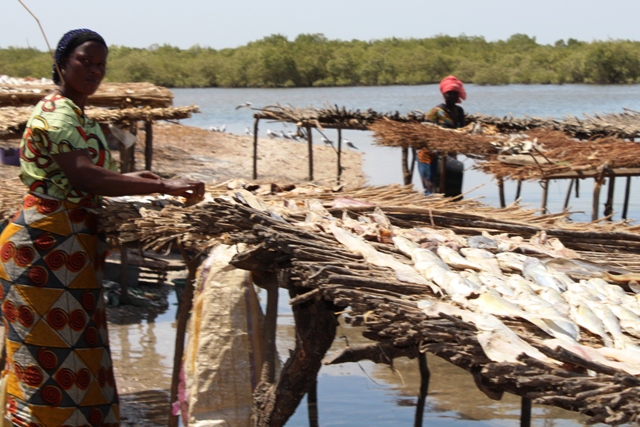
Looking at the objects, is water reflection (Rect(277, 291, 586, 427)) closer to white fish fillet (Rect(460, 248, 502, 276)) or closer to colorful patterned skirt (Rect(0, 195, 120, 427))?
colorful patterned skirt (Rect(0, 195, 120, 427))

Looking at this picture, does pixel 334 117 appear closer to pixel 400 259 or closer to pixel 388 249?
pixel 388 249

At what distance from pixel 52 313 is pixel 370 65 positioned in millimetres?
42479

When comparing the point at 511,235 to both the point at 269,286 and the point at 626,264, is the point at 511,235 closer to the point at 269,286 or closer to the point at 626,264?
the point at 626,264

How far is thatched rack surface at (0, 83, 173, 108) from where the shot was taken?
970cm

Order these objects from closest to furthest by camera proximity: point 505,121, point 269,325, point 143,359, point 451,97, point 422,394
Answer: point 269,325, point 422,394, point 143,359, point 451,97, point 505,121

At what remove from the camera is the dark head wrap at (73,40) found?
10.6ft

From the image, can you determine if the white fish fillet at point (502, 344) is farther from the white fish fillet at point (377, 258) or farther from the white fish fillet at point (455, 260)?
the white fish fillet at point (455, 260)

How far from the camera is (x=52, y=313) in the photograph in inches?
133

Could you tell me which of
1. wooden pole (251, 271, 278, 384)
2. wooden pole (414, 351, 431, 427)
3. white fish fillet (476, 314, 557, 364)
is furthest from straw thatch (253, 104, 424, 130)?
white fish fillet (476, 314, 557, 364)

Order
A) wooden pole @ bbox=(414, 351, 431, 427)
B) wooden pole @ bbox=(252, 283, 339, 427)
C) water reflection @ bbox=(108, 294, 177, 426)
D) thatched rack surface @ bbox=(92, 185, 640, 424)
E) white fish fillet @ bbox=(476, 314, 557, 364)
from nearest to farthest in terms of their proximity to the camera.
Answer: thatched rack surface @ bbox=(92, 185, 640, 424) → white fish fillet @ bbox=(476, 314, 557, 364) → wooden pole @ bbox=(252, 283, 339, 427) → wooden pole @ bbox=(414, 351, 431, 427) → water reflection @ bbox=(108, 294, 177, 426)

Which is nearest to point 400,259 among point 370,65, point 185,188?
point 185,188

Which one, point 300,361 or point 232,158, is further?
point 232,158

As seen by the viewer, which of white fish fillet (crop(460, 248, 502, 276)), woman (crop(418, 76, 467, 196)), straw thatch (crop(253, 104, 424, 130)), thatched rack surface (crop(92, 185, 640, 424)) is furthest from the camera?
straw thatch (crop(253, 104, 424, 130))

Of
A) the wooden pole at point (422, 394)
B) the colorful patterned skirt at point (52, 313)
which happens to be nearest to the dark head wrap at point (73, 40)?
the colorful patterned skirt at point (52, 313)
